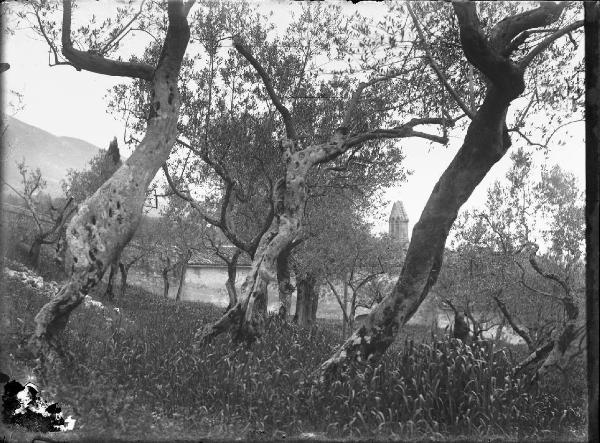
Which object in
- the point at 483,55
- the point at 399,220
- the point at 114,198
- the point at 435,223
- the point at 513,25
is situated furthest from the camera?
the point at 399,220

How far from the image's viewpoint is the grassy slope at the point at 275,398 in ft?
24.6

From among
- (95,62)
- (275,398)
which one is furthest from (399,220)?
(275,398)

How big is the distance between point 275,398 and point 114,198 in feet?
14.7

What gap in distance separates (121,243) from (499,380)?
688 centimetres

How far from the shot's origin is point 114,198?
10016mm

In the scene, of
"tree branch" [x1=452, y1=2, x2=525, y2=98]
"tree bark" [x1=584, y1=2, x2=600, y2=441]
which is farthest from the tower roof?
"tree bark" [x1=584, y1=2, x2=600, y2=441]

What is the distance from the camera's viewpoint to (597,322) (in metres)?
3.70

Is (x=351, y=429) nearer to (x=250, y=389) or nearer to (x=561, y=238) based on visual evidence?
(x=250, y=389)

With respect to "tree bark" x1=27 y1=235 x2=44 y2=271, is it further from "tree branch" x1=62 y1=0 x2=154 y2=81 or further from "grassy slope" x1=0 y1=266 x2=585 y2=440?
"tree branch" x1=62 y1=0 x2=154 y2=81

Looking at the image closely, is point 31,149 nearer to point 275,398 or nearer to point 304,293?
point 304,293

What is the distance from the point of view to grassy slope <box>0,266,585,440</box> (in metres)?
7.50

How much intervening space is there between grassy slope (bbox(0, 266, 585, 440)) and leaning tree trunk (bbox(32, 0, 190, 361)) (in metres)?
0.74

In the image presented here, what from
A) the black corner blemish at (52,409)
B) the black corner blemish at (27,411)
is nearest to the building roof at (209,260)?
the black corner blemish at (52,409)

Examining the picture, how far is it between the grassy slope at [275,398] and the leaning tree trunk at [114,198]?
74 centimetres
